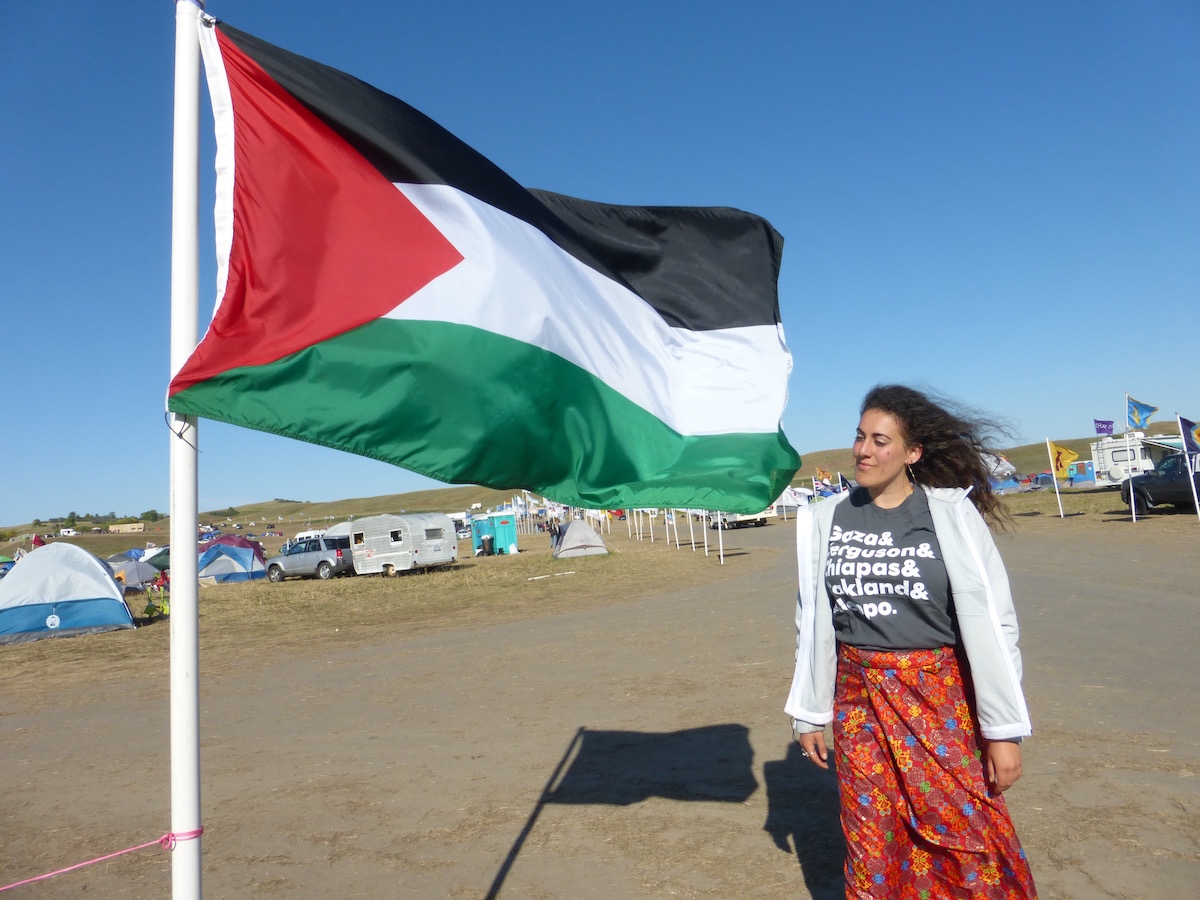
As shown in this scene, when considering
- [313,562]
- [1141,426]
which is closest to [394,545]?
[313,562]

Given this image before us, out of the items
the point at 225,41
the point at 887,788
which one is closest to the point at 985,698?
the point at 887,788

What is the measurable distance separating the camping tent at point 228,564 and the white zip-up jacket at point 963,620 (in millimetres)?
34047

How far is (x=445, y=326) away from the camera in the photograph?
3.03 m

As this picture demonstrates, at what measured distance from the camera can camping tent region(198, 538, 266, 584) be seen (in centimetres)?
3359

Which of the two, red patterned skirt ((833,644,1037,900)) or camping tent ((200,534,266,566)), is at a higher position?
camping tent ((200,534,266,566))

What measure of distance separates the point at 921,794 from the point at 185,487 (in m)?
2.41

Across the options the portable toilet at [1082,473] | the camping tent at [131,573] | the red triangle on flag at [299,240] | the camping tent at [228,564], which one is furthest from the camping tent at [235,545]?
the portable toilet at [1082,473]

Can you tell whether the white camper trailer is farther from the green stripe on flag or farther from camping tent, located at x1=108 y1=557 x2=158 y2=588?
the green stripe on flag

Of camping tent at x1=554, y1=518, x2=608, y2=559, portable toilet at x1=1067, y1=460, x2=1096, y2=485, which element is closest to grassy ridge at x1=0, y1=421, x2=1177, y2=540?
portable toilet at x1=1067, y1=460, x2=1096, y2=485

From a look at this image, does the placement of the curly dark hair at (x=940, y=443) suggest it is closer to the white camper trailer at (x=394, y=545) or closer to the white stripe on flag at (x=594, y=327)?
the white stripe on flag at (x=594, y=327)

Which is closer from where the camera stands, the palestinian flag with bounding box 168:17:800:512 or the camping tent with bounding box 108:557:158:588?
the palestinian flag with bounding box 168:17:800:512

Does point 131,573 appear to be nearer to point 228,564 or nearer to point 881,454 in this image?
point 228,564

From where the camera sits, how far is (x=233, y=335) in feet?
8.41

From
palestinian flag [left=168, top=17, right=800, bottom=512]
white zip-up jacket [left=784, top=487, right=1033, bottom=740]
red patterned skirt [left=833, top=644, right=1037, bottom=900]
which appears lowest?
red patterned skirt [left=833, top=644, right=1037, bottom=900]
